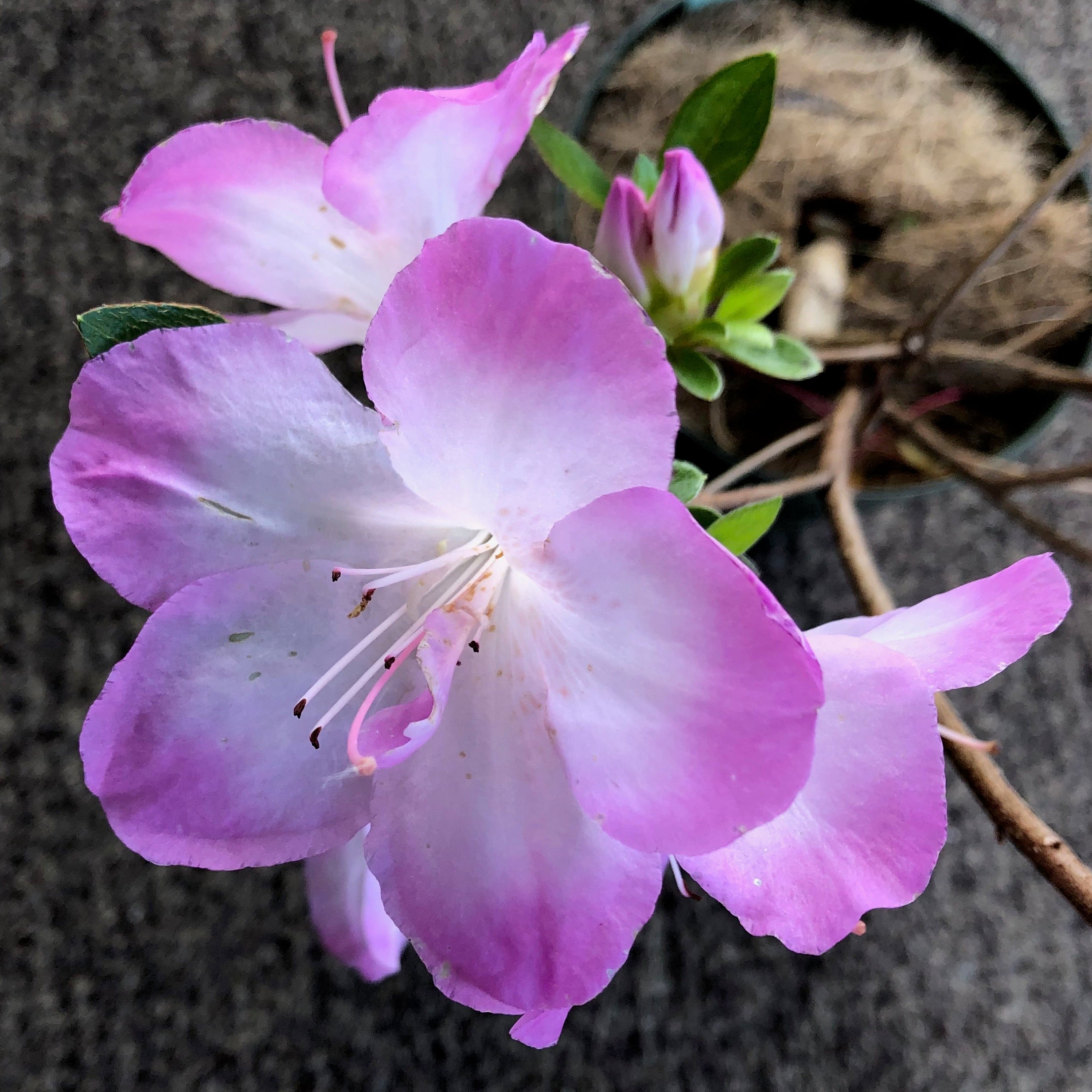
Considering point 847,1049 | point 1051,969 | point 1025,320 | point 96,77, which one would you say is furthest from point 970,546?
point 96,77

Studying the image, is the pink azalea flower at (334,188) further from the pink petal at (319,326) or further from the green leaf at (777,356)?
the green leaf at (777,356)

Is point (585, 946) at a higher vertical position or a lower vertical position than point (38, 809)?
higher

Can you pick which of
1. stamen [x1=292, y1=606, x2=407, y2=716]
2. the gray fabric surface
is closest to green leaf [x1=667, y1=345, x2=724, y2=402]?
stamen [x1=292, y1=606, x2=407, y2=716]

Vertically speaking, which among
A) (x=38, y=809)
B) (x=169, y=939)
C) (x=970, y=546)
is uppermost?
(x=970, y=546)

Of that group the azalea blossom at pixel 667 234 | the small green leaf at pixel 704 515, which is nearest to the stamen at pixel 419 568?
the small green leaf at pixel 704 515

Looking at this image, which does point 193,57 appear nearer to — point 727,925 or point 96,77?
point 96,77

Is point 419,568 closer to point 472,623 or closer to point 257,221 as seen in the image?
point 472,623

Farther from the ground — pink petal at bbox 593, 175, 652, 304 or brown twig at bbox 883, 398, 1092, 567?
pink petal at bbox 593, 175, 652, 304

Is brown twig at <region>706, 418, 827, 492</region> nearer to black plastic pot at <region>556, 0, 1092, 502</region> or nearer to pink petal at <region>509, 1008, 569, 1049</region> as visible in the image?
black plastic pot at <region>556, 0, 1092, 502</region>
